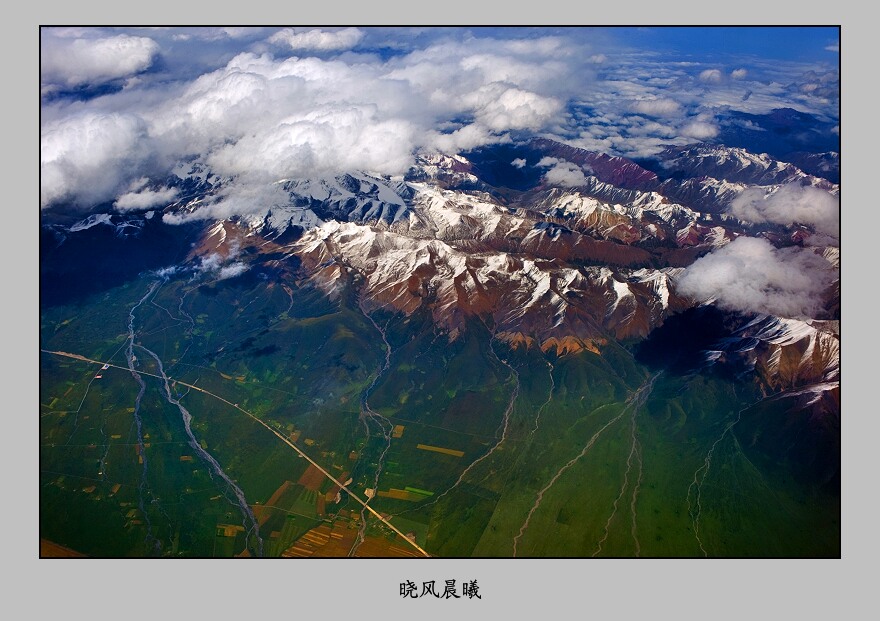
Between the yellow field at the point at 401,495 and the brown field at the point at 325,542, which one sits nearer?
the brown field at the point at 325,542

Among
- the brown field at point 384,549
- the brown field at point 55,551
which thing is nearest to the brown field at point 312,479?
the brown field at point 384,549

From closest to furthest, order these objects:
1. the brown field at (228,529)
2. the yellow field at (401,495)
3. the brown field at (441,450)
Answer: the brown field at (228,529) < the yellow field at (401,495) < the brown field at (441,450)

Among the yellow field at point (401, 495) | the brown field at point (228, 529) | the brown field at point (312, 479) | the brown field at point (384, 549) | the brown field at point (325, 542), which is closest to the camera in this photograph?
the brown field at point (384, 549)

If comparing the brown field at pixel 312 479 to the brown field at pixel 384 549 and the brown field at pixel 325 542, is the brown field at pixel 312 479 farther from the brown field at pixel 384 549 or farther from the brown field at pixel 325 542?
the brown field at pixel 384 549

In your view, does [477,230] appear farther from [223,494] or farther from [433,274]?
[223,494]

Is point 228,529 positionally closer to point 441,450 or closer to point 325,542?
point 325,542

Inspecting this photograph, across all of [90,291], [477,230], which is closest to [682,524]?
[477,230]

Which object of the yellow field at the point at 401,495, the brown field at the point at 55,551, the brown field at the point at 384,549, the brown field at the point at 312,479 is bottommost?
the brown field at the point at 55,551

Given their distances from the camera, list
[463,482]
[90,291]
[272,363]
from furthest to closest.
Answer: [90,291], [272,363], [463,482]
